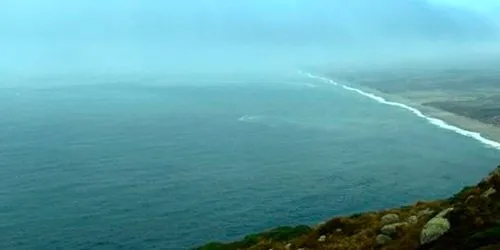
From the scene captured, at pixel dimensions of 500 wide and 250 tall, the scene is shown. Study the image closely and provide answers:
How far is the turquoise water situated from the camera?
6944 cm

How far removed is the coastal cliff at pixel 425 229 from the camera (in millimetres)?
23203

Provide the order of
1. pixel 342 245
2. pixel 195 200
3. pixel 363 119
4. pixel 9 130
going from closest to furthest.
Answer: pixel 342 245, pixel 195 200, pixel 9 130, pixel 363 119

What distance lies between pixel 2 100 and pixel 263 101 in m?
80.3

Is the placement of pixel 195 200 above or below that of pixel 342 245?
below

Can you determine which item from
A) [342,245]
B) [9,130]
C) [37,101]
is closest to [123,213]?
[342,245]

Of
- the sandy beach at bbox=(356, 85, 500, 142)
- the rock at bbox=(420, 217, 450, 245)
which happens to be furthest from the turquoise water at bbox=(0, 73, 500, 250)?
the rock at bbox=(420, 217, 450, 245)

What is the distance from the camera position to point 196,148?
371 feet

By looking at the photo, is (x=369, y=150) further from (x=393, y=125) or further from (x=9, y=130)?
(x=9, y=130)

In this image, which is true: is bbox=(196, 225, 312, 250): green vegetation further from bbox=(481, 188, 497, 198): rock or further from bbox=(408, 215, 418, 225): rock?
bbox=(481, 188, 497, 198): rock

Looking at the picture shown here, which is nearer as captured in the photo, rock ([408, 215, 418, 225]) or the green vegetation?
rock ([408, 215, 418, 225])

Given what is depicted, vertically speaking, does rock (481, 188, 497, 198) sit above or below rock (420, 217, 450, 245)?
above

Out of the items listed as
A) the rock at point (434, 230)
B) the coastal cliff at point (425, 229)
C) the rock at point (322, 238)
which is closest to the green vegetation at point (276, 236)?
the coastal cliff at point (425, 229)

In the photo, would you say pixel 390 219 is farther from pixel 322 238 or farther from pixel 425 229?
pixel 425 229

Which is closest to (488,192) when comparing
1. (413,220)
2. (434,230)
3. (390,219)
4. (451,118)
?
(413,220)
